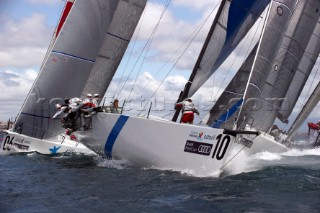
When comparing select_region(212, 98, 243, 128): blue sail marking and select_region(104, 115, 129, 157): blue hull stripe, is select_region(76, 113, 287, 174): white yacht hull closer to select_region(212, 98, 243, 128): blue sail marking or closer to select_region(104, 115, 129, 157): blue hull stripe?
select_region(104, 115, 129, 157): blue hull stripe

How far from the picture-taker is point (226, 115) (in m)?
10.2

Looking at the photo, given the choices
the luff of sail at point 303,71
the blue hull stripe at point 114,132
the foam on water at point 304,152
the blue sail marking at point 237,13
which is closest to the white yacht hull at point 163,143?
the blue hull stripe at point 114,132

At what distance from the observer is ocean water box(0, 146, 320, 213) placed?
23.3 feet

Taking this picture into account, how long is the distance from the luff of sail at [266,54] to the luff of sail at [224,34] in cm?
69

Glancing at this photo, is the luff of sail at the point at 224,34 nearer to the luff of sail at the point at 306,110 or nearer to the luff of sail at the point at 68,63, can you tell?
the luff of sail at the point at 68,63

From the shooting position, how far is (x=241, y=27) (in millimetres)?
12469

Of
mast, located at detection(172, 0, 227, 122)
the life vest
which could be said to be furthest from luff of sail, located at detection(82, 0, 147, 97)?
the life vest

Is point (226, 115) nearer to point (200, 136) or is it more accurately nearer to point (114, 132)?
point (200, 136)

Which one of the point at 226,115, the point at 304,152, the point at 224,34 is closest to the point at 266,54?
the point at 224,34

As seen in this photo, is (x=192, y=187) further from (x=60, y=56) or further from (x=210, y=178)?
(x=60, y=56)

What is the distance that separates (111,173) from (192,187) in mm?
2541

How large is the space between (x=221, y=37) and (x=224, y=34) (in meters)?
0.12

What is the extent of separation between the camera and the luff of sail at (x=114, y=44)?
15477mm

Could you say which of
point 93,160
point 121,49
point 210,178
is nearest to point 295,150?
point 121,49
